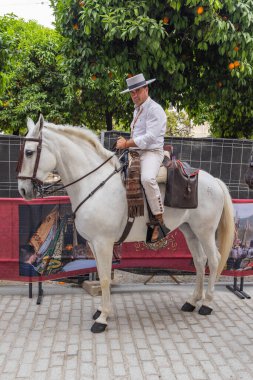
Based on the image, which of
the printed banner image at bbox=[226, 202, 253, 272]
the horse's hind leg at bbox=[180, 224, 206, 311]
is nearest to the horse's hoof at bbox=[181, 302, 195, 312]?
the horse's hind leg at bbox=[180, 224, 206, 311]

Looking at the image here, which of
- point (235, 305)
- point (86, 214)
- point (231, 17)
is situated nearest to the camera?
point (86, 214)

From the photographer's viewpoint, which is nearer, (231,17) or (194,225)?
(194,225)

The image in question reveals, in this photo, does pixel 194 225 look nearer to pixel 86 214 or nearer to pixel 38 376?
pixel 86 214

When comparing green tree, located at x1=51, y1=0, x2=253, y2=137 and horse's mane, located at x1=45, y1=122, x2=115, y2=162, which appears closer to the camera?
horse's mane, located at x1=45, y1=122, x2=115, y2=162

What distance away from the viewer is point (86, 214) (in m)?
4.21

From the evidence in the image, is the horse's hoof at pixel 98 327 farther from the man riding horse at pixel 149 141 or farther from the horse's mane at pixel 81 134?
the horse's mane at pixel 81 134

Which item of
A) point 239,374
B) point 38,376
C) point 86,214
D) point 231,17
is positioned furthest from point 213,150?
point 38,376

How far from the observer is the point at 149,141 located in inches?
164

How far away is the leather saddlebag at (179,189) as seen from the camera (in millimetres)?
4391

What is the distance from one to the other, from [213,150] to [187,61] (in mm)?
1519

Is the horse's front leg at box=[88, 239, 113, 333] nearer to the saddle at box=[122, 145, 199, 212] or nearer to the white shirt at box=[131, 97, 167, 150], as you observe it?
the saddle at box=[122, 145, 199, 212]

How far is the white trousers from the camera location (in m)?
4.16

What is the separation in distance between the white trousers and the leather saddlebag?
7.0 inches

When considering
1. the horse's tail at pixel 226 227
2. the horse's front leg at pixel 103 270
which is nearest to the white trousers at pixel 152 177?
the horse's front leg at pixel 103 270
